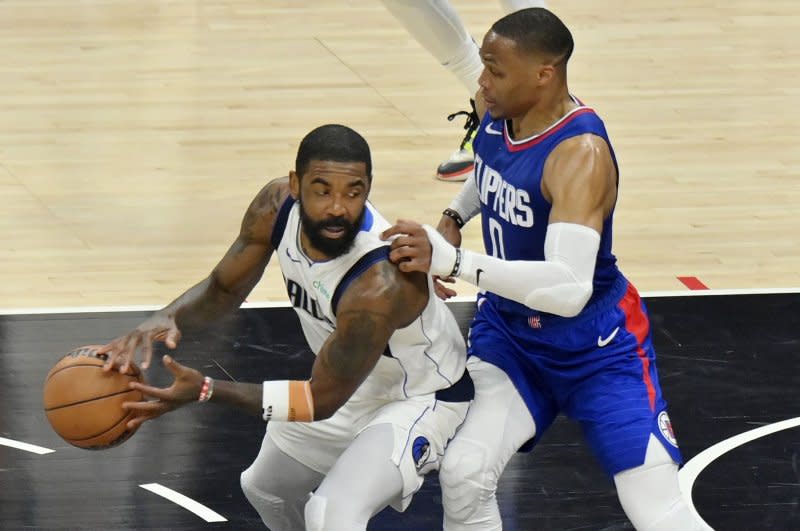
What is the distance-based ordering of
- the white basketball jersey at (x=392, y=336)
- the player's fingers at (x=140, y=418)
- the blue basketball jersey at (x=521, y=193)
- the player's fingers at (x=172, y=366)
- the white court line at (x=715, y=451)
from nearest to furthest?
the player's fingers at (x=172, y=366)
the player's fingers at (x=140, y=418)
the white basketball jersey at (x=392, y=336)
the blue basketball jersey at (x=521, y=193)
the white court line at (x=715, y=451)

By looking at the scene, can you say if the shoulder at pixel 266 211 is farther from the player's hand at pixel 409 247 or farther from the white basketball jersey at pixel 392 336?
the player's hand at pixel 409 247

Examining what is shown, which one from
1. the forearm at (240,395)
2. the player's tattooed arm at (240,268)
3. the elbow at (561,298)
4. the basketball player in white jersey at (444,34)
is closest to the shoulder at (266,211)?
the player's tattooed arm at (240,268)

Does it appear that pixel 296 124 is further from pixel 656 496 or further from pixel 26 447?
pixel 656 496

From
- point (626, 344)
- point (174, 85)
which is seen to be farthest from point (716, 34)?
point (626, 344)

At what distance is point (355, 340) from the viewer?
5105 mm

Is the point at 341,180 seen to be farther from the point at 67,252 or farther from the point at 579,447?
the point at 67,252

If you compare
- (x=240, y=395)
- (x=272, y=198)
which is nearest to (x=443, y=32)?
(x=272, y=198)

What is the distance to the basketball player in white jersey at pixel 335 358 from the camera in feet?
16.8

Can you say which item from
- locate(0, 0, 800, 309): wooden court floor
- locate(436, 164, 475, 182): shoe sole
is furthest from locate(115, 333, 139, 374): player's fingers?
locate(436, 164, 475, 182): shoe sole

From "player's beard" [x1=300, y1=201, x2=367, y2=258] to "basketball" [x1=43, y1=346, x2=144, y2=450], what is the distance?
A: 2.37 ft

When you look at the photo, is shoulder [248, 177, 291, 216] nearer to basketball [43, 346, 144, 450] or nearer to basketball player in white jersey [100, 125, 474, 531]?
basketball player in white jersey [100, 125, 474, 531]

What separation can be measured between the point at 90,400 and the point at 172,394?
0.32m

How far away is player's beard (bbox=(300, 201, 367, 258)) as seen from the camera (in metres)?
5.17

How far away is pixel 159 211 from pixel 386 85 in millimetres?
2775
